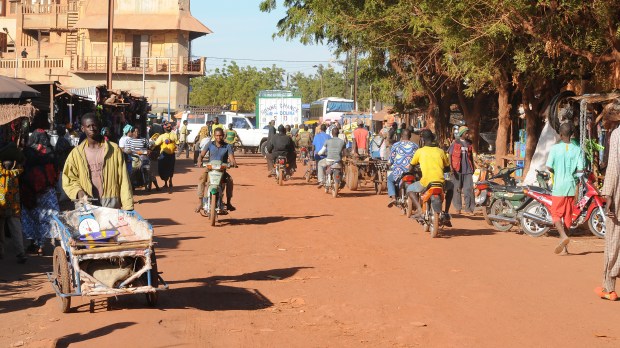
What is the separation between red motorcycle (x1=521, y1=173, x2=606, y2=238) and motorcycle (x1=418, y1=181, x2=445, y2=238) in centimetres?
145

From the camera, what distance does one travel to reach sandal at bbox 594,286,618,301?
393 inches

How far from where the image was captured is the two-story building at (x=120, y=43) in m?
63.1

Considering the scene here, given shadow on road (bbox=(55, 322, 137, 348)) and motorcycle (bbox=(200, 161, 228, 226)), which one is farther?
motorcycle (bbox=(200, 161, 228, 226))

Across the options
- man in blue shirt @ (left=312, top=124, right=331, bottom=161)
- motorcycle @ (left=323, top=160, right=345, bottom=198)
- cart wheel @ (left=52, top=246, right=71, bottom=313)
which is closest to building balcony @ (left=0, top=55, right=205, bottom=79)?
man in blue shirt @ (left=312, top=124, right=331, bottom=161)

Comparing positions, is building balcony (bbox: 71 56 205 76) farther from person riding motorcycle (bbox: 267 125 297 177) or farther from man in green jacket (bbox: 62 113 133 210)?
man in green jacket (bbox: 62 113 133 210)

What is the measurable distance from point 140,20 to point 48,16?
698 centimetres

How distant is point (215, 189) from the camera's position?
16703mm

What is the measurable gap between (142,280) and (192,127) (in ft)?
135

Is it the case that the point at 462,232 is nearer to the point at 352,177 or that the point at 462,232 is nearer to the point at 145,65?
the point at 352,177

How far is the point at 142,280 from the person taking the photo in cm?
911

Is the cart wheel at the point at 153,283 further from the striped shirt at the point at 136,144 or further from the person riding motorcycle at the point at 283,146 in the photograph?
the person riding motorcycle at the point at 283,146

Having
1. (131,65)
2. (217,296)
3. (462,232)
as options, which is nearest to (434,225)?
(462,232)

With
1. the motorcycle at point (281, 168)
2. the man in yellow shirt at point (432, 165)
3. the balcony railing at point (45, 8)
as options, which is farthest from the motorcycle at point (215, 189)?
the balcony railing at point (45, 8)

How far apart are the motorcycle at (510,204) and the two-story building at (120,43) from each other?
47.2 metres
